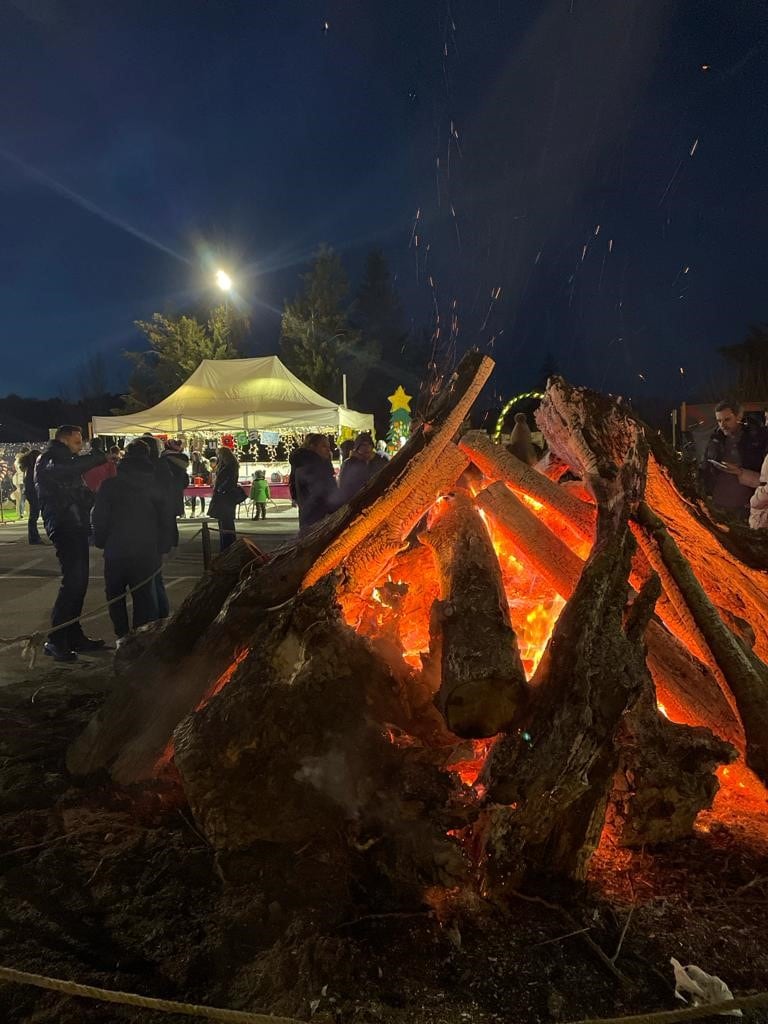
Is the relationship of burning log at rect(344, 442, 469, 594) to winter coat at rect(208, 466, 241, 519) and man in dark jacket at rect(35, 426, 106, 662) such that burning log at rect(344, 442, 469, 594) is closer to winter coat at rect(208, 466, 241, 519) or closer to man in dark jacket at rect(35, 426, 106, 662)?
man in dark jacket at rect(35, 426, 106, 662)

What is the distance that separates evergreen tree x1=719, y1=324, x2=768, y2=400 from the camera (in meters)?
27.1

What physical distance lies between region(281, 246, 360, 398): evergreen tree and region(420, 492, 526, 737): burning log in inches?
1455

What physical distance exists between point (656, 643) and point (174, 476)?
577 centimetres

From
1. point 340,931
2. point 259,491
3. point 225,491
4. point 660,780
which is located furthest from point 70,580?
point 259,491

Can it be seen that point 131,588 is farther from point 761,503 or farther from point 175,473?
point 761,503

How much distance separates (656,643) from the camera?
328 centimetres

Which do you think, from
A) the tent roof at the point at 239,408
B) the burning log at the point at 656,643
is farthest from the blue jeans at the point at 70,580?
the tent roof at the point at 239,408

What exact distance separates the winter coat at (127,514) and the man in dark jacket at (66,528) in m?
0.47

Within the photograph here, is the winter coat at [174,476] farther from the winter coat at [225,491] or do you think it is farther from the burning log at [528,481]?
the burning log at [528,481]

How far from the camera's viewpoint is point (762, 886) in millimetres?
2402

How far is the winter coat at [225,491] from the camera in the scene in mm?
9758

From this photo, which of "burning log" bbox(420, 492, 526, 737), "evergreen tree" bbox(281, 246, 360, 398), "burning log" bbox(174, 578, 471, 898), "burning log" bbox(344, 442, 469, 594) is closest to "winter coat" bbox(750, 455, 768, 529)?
"burning log" bbox(344, 442, 469, 594)

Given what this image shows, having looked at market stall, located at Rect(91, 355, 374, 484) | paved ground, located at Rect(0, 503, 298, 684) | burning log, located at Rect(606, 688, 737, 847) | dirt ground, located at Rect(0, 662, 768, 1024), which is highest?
market stall, located at Rect(91, 355, 374, 484)

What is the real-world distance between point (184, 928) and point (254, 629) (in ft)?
4.68
